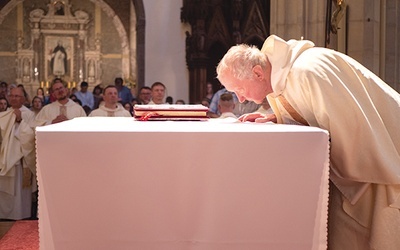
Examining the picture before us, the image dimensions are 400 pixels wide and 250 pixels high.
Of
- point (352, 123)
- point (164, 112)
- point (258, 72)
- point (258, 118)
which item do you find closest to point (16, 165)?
point (164, 112)

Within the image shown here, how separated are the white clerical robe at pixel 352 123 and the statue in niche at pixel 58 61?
60.6 feet

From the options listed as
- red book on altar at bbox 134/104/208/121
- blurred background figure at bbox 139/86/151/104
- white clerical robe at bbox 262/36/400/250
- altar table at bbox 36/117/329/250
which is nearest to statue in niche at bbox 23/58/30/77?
blurred background figure at bbox 139/86/151/104

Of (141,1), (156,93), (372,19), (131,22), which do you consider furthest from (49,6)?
(372,19)

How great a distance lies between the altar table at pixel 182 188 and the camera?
7.84 feet

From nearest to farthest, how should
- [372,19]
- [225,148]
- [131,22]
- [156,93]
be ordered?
1. [225,148]
2. [372,19]
3. [156,93]
4. [131,22]

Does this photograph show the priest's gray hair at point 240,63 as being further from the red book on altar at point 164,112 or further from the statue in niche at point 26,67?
the statue in niche at point 26,67

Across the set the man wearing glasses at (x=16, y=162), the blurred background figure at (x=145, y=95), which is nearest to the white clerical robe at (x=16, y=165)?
the man wearing glasses at (x=16, y=162)

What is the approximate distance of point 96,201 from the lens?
2.42 metres

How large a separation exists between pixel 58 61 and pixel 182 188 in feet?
62.6

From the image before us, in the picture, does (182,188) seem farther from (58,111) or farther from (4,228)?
(58,111)

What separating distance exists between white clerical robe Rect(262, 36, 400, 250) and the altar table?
9.0 inches

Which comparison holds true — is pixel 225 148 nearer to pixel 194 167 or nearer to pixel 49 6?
pixel 194 167

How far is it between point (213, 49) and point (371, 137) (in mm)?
11479

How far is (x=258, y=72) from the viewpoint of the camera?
2922 mm
